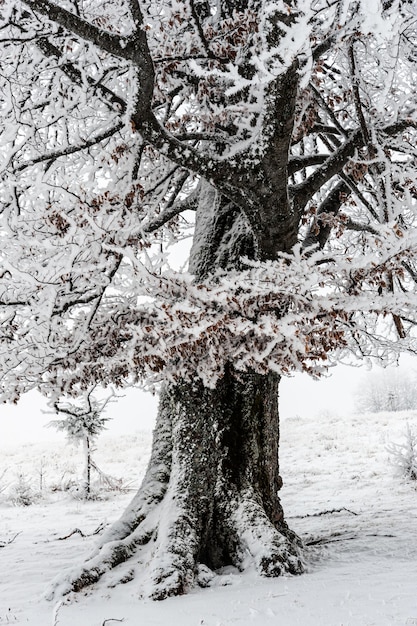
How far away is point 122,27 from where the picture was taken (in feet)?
16.5

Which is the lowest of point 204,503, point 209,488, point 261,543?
point 261,543

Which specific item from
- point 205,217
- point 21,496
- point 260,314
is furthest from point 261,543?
point 21,496

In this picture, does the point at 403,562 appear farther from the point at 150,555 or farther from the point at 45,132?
the point at 45,132

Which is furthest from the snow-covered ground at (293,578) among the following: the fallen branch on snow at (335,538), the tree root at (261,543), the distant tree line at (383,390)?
Answer: the distant tree line at (383,390)

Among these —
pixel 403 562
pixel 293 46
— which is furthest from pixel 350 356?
pixel 293 46

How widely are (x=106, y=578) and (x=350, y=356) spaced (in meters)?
5.10

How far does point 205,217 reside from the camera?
17.4ft

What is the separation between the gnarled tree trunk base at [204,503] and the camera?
388 cm

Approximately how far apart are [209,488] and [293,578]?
3.54 ft

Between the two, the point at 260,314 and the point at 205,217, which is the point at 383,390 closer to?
the point at 205,217

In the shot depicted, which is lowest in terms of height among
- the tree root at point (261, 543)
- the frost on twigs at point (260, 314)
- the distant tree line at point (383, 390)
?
the tree root at point (261, 543)

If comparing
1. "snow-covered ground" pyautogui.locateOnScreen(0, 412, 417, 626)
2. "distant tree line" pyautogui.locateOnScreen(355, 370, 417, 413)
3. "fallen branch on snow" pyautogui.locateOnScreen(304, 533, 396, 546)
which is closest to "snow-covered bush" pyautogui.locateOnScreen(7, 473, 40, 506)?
"snow-covered ground" pyautogui.locateOnScreen(0, 412, 417, 626)

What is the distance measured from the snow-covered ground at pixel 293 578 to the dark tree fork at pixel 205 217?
28cm

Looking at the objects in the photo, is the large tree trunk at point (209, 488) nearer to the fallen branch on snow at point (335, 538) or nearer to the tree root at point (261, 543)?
the tree root at point (261, 543)
